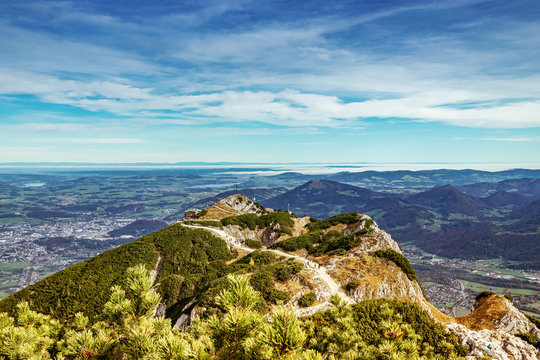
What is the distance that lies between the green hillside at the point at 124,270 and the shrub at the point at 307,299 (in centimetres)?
2352

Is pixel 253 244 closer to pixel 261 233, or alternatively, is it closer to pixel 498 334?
pixel 261 233

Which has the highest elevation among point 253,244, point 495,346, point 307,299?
point 495,346

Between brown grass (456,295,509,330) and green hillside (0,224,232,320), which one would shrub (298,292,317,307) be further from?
green hillside (0,224,232,320)

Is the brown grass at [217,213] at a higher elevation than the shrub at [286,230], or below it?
higher

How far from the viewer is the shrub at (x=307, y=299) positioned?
1522 inches

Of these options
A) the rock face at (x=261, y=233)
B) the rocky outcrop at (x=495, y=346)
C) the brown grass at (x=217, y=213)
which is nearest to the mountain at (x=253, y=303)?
the rocky outcrop at (x=495, y=346)

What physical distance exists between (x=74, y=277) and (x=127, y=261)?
9.78 meters

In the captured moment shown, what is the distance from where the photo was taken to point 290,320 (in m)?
8.37

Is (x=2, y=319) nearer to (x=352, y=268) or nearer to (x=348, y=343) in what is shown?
(x=348, y=343)

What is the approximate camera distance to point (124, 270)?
56062 mm

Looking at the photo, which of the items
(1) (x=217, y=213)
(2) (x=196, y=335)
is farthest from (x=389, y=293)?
(1) (x=217, y=213)

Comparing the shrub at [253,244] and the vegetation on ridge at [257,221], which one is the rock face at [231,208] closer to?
the vegetation on ridge at [257,221]

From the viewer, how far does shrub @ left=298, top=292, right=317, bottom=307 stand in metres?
38.7

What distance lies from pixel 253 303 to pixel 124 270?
57.9m
